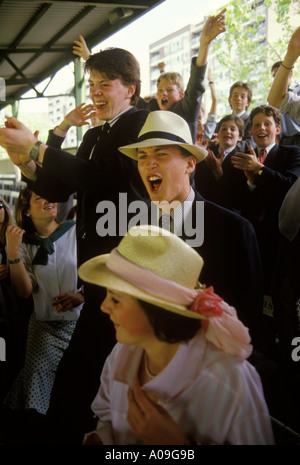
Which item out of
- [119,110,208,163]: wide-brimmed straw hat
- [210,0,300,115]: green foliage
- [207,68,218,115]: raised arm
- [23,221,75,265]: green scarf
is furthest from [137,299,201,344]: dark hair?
[207,68,218,115]: raised arm

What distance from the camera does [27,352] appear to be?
1839mm

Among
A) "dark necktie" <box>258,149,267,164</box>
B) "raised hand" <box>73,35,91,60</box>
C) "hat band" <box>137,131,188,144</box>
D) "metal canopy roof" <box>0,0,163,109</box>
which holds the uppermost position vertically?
"metal canopy roof" <box>0,0,163,109</box>

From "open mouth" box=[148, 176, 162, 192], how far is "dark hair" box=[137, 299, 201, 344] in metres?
0.36

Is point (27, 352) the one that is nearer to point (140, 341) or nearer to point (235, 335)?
point (140, 341)

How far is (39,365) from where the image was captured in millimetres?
1796

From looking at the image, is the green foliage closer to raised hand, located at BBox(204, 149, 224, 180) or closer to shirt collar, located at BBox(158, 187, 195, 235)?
raised hand, located at BBox(204, 149, 224, 180)

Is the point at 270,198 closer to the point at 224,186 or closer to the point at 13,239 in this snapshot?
the point at 224,186

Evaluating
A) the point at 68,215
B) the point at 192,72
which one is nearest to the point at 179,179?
the point at 192,72

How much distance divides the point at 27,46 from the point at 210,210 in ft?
3.70

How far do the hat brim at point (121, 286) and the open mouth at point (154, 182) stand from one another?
0.27 m

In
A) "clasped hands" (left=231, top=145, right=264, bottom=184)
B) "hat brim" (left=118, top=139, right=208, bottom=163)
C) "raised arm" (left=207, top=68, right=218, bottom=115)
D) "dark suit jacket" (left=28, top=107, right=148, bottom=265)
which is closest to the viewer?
"hat brim" (left=118, top=139, right=208, bottom=163)

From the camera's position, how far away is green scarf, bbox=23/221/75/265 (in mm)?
1838

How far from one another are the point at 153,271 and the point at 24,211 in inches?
42.7

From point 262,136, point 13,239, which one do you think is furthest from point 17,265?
point 262,136
